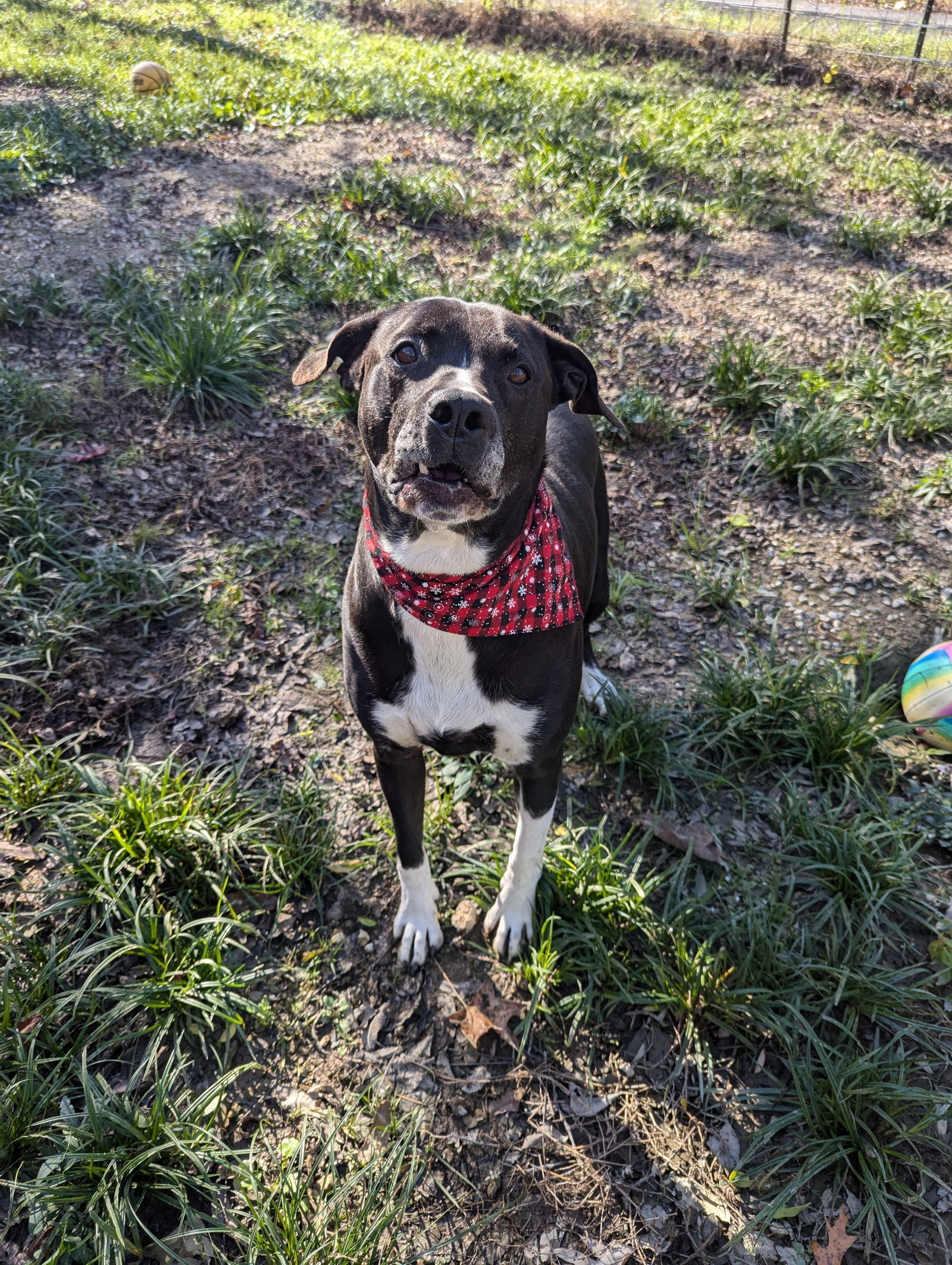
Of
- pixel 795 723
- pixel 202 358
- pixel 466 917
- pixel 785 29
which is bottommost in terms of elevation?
pixel 466 917

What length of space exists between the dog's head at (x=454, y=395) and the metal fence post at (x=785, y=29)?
10038 mm

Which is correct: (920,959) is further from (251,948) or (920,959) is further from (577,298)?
(577,298)

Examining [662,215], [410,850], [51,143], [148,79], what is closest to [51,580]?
[410,850]

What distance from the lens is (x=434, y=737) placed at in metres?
2.34

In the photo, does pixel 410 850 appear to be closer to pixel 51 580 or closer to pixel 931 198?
pixel 51 580

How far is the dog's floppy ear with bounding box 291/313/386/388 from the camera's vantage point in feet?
8.33

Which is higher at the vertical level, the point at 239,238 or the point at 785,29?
the point at 785,29

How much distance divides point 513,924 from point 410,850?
465 millimetres

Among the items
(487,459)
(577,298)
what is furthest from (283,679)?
(577,298)

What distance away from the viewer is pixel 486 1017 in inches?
104

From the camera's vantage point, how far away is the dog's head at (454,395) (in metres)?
2.03

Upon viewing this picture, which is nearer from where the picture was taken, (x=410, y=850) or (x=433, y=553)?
(x=433, y=553)

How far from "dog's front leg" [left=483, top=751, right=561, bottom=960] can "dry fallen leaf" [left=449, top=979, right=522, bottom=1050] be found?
15 centimetres

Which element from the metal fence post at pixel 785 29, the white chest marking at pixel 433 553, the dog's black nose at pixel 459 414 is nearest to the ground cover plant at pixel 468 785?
the white chest marking at pixel 433 553
